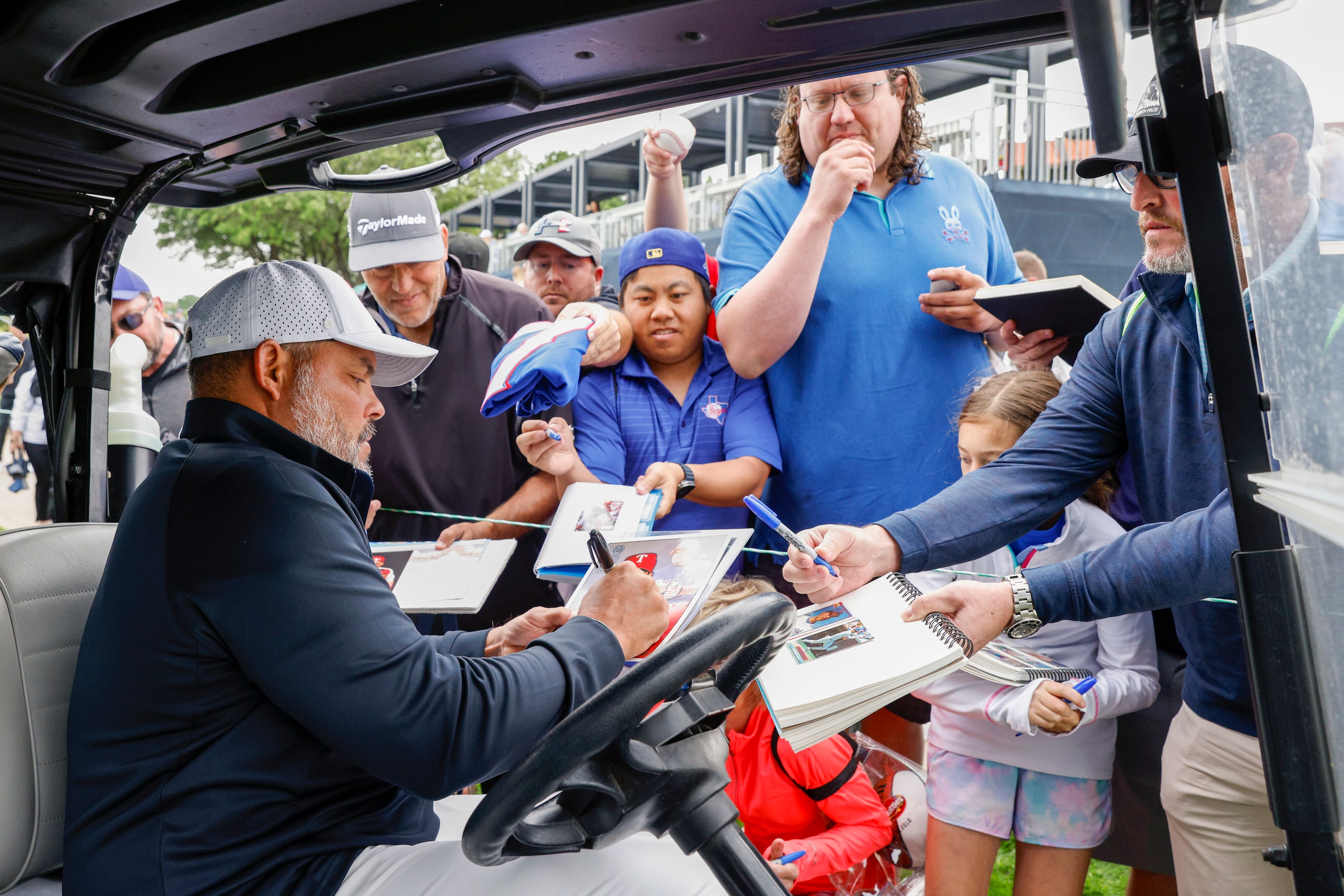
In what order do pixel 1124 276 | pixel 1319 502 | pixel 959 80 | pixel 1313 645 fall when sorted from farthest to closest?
pixel 959 80 → pixel 1124 276 → pixel 1313 645 → pixel 1319 502

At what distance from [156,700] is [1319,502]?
166 cm

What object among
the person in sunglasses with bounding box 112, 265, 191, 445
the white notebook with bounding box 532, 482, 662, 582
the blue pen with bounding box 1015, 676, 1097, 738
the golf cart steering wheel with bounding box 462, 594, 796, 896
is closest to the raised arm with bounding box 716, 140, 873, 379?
the white notebook with bounding box 532, 482, 662, 582

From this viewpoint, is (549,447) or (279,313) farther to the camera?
(549,447)

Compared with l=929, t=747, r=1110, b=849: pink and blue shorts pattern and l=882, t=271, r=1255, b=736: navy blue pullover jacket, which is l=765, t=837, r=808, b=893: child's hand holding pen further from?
l=882, t=271, r=1255, b=736: navy blue pullover jacket

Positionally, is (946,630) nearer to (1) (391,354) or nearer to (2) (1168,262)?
(2) (1168,262)

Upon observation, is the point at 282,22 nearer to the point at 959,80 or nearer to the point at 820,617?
the point at 820,617

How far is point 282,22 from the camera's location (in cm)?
156

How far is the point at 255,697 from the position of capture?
167 cm

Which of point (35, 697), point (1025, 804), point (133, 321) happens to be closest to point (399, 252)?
point (35, 697)

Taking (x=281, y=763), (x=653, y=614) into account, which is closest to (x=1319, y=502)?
(x=653, y=614)

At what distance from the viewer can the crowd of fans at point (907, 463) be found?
1987mm

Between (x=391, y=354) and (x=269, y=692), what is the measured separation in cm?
73

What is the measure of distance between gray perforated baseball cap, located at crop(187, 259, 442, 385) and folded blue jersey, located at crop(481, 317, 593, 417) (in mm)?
609

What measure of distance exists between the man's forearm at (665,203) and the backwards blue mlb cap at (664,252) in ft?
1.92
